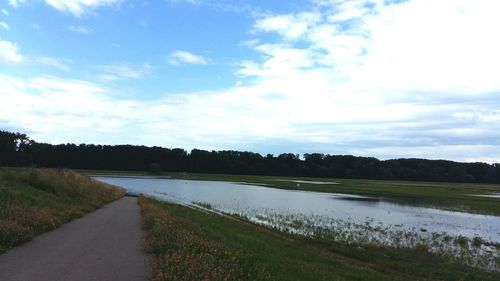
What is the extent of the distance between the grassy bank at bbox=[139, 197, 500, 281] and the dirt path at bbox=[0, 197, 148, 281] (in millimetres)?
585

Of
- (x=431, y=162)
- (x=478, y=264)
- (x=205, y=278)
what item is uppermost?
(x=431, y=162)

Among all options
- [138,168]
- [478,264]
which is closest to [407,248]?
[478,264]

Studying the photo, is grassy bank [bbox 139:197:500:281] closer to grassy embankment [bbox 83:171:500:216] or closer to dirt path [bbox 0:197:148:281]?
dirt path [bbox 0:197:148:281]

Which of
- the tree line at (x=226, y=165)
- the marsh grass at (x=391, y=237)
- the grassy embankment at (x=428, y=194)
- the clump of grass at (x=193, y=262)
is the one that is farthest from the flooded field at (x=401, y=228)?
the tree line at (x=226, y=165)

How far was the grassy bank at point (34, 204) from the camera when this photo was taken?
46.1 feet

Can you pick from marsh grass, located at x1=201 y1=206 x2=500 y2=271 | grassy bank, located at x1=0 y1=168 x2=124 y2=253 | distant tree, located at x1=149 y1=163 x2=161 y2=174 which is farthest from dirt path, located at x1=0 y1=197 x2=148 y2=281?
distant tree, located at x1=149 y1=163 x2=161 y2=174

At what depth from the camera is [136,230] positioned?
1877 centimetres

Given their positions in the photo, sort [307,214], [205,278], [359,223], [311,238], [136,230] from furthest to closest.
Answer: [307,214] < [359,223] < [311,238] < [136,230] < [205,278]

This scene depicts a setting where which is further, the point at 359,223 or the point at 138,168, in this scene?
the point at 138,168

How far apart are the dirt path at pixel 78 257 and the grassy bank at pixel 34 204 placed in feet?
1.43

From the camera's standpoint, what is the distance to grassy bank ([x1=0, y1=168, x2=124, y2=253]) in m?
14.0

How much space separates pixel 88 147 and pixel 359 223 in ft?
554

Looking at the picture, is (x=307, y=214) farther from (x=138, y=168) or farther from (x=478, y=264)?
(x=138, y=168)

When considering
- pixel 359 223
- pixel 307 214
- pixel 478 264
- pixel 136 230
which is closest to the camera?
pixel 136 230
